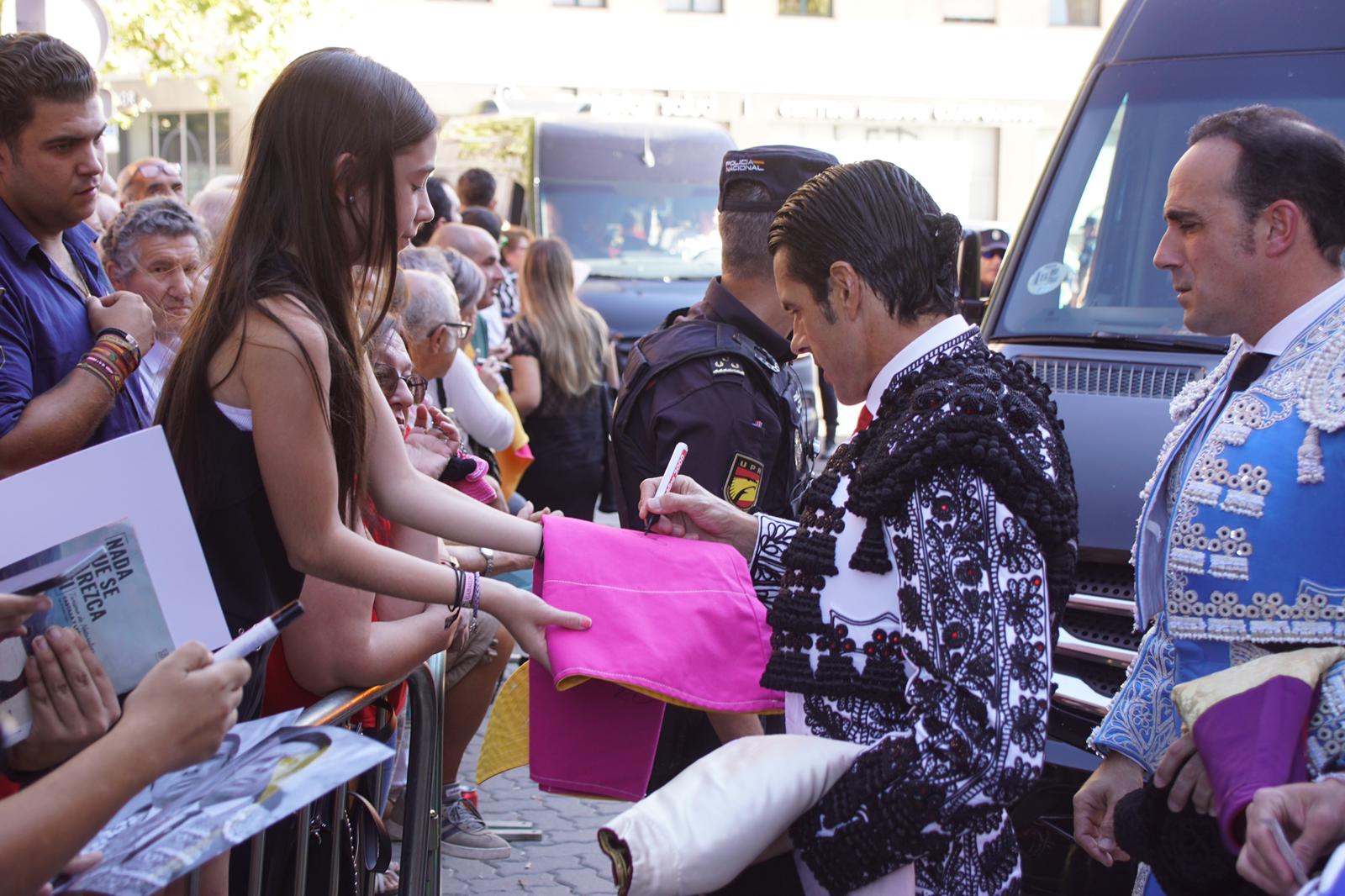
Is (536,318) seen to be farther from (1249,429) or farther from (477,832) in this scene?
(1249,429)

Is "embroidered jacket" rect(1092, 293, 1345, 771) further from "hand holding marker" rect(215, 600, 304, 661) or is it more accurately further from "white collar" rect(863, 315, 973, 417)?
"hand holding marker" rect(215, 600, 304, 661)

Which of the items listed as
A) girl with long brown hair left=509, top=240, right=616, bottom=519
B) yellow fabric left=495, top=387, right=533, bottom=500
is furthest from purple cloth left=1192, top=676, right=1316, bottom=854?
girl with long brown hair left=509, top=240, right=616, bottom=519

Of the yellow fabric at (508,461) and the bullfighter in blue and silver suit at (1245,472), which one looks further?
the yellow fabric at (508,461)

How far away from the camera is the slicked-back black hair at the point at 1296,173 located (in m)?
2.43

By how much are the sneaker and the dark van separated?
224 cm

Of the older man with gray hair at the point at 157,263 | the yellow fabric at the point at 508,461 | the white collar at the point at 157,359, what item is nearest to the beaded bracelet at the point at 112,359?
the white collar at the point at 157,359

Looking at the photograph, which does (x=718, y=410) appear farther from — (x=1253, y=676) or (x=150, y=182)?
(x=150, y=182)

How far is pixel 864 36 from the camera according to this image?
30766 millimetres

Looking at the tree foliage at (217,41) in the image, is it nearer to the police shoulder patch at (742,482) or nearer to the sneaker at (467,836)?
the sneaker at (467,836)

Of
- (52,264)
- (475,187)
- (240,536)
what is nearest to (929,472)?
(240,536)

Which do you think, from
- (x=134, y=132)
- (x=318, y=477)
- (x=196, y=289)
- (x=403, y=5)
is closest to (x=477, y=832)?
(x=196, y=289)

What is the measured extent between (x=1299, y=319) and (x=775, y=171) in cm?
133

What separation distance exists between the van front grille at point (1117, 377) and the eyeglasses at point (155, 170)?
16.9ft

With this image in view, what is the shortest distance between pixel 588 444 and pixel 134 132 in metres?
28.4
